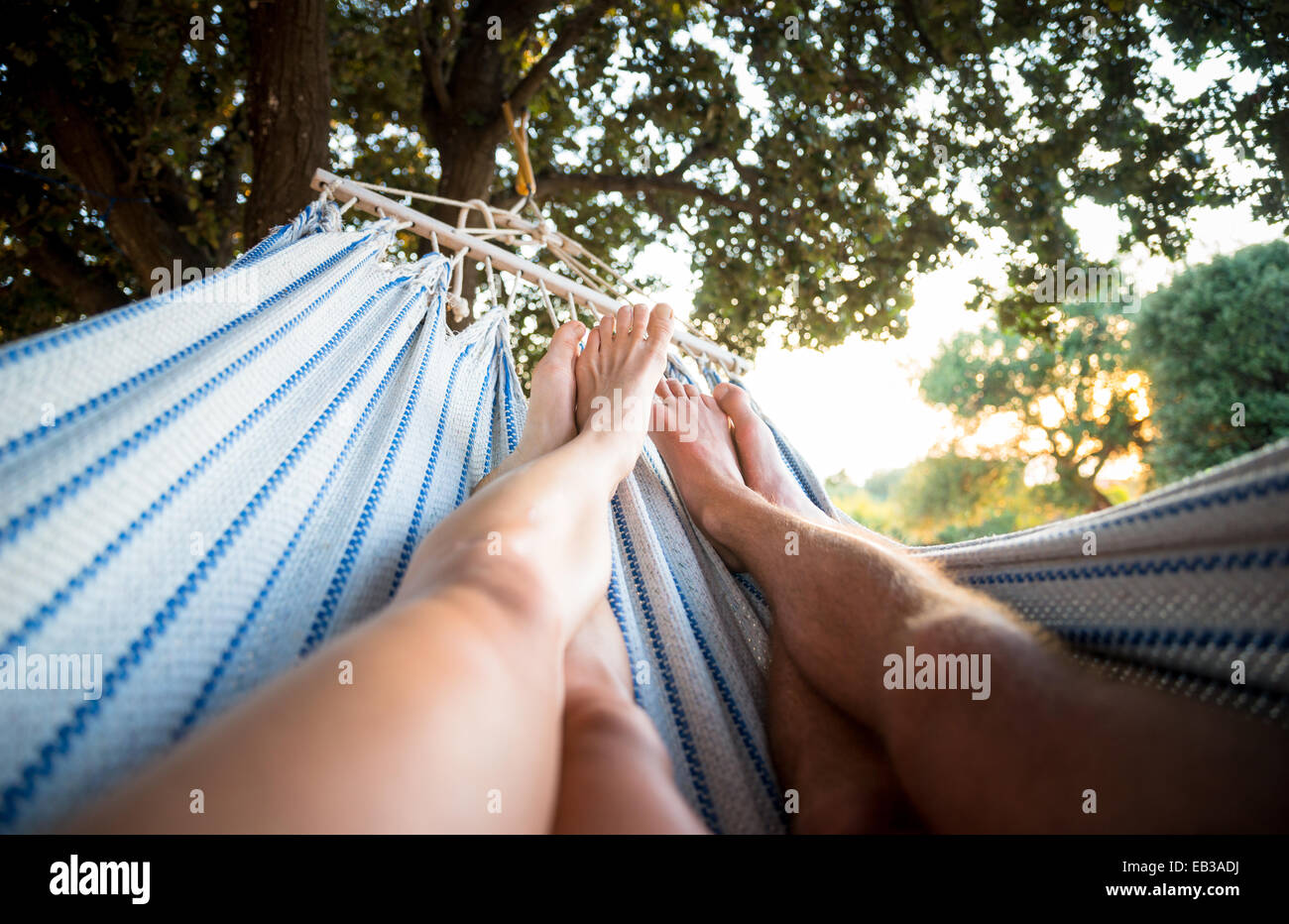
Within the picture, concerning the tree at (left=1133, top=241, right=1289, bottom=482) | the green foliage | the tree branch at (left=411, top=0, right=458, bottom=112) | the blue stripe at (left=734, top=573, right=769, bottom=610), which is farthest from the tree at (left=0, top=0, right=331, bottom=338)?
the green foliage

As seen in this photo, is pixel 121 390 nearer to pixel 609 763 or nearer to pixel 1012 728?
pixel 609 763

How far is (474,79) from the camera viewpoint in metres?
2.15

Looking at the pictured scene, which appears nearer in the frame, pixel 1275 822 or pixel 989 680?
pixel 1275 822

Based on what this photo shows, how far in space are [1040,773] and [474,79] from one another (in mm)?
2498

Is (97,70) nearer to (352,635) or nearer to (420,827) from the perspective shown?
(352,635)

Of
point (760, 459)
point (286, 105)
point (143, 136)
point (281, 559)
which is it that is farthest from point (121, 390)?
point (143, 136)

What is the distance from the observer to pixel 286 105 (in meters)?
1.45

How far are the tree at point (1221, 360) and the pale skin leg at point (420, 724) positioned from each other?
7777mm

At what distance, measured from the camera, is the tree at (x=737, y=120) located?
5.67ft

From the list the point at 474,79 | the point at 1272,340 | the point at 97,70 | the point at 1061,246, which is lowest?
the point at 1061,246

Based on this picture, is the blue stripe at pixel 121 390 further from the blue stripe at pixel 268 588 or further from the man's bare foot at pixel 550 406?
the man's bare foot at pixel 550 406

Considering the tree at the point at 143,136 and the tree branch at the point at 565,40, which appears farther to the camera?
the tree branch at the point at 565,40

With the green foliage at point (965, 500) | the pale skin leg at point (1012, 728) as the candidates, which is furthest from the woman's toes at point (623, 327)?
the green foliage at point (965, 500)
